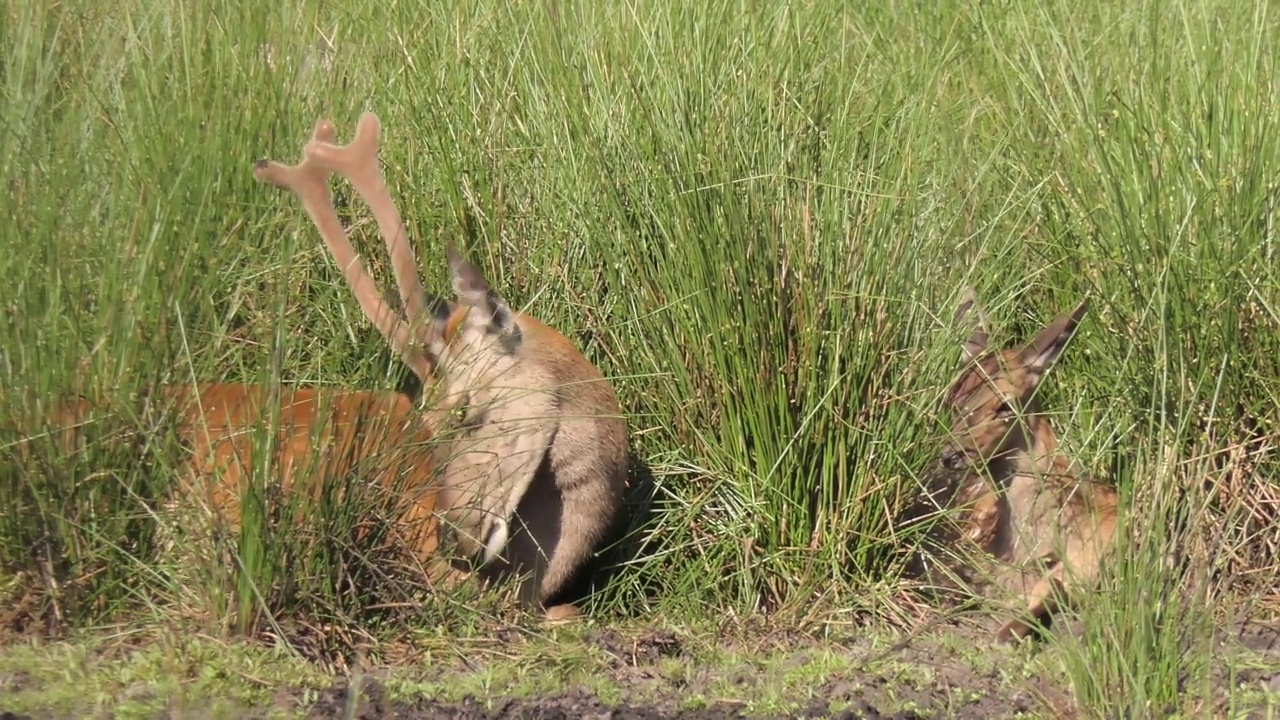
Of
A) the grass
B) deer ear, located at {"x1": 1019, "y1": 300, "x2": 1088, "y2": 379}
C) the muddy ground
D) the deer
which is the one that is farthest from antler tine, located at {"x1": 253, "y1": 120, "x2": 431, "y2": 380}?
deer ear, located at {"x1": 1019, "y1": 300, "x2": 1088, "y2": 379}

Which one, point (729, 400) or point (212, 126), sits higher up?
point (212, 126)

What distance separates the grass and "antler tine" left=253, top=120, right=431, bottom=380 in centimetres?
16

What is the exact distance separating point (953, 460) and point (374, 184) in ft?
6.65

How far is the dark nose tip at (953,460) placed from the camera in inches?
215

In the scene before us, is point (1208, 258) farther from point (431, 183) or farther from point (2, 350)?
point (2, 350)

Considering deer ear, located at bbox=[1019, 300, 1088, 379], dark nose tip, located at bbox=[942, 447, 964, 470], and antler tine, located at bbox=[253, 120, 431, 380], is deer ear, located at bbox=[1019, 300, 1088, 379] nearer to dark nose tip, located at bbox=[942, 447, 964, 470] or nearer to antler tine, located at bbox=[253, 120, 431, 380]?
dark nose tip, located at bbox=[942, 447, 964, 470]

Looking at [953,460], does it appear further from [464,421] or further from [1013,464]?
[464,421]

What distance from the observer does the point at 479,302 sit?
507 cm

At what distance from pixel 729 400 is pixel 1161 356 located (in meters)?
1.29

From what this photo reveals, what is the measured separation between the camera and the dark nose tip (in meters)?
5.45

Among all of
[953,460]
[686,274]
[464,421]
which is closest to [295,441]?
[464,421]

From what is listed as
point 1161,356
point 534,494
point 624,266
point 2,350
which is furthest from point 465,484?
point 1161,356

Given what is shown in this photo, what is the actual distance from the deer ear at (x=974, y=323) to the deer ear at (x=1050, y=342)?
0.15 m

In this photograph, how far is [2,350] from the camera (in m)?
4.45
